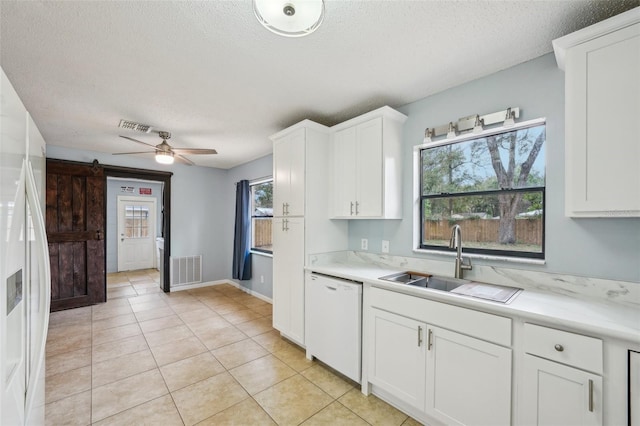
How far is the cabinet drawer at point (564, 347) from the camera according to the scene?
4.14 feet

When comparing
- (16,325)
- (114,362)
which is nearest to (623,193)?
(16,325)

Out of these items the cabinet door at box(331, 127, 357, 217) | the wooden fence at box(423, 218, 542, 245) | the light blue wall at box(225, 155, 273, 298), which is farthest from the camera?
the light blue wall at box(225, 155, 273, 298)

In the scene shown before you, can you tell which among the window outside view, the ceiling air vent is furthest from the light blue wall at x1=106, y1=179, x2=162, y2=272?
the ceiling air vent

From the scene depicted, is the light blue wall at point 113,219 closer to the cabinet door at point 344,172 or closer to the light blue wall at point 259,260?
the light blue wall at point 259,260

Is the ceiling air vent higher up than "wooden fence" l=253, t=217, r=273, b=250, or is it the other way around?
the ceiling air vent

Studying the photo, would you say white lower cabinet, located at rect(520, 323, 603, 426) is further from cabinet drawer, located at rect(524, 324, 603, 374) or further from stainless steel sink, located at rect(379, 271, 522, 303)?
stainless steel sink, located at rect(379, 271, 522, 303)

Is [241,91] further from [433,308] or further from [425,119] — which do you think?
[433,308]

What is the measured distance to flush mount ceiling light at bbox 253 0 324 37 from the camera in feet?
3.77

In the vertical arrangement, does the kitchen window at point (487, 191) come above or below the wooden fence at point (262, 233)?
above

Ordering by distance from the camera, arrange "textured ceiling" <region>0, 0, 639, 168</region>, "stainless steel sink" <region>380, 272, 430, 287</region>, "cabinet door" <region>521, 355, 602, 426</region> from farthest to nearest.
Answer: "stainless steel sink" <region>380, 272, 430, 287</region> < "textured ceiling" <region>0, 0, 639, 168</region> < "cabinet door" <region>521, 355, 602, 426</region>

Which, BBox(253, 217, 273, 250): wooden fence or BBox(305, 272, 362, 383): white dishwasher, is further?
BBox(253, 217, 273, 250): wooden fence

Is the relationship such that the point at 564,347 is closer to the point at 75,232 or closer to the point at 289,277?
the point at 289,277

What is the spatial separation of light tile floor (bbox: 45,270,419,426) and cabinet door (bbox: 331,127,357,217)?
1.58 m

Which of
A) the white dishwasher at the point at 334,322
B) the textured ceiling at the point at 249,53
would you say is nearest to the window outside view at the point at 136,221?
the textured ceiling at the point at 249,53
